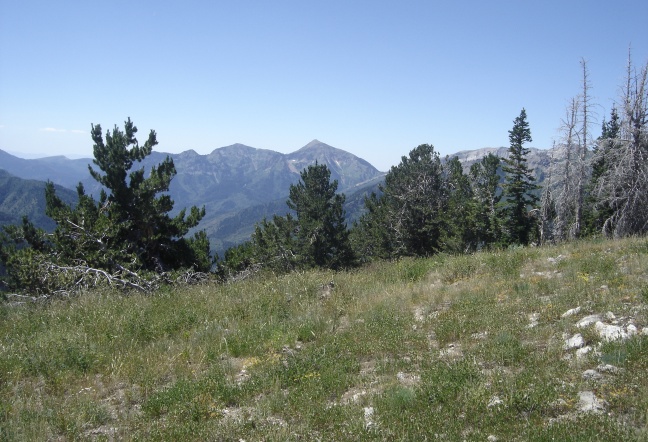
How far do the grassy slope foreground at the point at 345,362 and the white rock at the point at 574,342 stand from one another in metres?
0.02

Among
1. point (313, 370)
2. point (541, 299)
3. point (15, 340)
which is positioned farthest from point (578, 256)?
point (15, 340)

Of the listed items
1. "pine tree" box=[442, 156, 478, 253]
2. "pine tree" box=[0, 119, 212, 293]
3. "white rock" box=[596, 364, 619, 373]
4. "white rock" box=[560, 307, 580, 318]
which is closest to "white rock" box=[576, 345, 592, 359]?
"white rock" box=[596, 364, 619, 373]

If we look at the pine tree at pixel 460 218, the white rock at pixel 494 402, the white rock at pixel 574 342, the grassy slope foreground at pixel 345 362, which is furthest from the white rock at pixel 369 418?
the pine tree at pixel 460 218

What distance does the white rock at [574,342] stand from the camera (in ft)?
16.2

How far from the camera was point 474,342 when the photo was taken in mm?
5500

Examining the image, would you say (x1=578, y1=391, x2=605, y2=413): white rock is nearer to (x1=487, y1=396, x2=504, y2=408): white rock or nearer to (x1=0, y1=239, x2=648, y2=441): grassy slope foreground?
(x1=0, y1=239, x2=648, y2=441): grassy slope foreground

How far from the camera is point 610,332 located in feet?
16.7

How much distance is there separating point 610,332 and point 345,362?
326 cm

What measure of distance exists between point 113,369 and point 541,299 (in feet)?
21.1

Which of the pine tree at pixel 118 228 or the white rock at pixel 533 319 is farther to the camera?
the pine tree at pixel 118 228

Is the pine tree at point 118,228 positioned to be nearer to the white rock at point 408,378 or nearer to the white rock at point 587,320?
the white rock at point 408,378

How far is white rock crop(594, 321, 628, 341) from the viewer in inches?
193

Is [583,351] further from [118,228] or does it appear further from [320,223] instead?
[320,223]

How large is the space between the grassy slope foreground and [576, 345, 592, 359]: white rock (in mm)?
58
